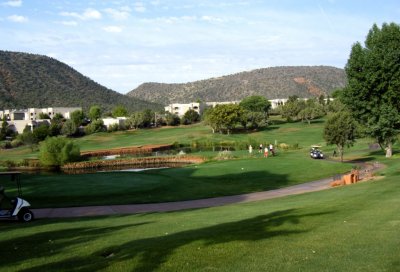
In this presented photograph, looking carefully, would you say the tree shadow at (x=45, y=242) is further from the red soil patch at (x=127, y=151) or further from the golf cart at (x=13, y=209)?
the red soil patch at (x=127, y=151)

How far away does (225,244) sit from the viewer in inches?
428

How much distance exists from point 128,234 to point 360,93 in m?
35.4

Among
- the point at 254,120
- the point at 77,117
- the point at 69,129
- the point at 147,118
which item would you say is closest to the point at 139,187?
the point at 254,120

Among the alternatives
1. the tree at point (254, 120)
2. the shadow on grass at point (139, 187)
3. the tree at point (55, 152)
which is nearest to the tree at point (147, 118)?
the tree at point (254, 120)

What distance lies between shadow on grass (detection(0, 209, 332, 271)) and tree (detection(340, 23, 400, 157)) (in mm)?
30038

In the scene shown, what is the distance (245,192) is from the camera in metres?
30.6

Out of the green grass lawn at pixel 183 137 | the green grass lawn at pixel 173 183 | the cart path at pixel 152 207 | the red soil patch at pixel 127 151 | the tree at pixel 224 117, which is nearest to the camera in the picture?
the cart path at pixel 152 207

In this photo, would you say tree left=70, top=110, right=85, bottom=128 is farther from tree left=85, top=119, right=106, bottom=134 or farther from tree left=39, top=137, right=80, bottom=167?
tree left=39, top=137, right=80, bottom=167

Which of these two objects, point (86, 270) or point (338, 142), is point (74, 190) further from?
point (338, 142)

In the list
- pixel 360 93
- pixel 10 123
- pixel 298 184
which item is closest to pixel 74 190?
pixel 298 184

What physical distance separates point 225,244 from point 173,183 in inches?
860

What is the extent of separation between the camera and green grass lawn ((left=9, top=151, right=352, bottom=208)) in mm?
27688

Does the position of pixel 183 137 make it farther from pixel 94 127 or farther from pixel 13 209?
pixel 13 209

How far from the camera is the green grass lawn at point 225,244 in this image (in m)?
9.38
